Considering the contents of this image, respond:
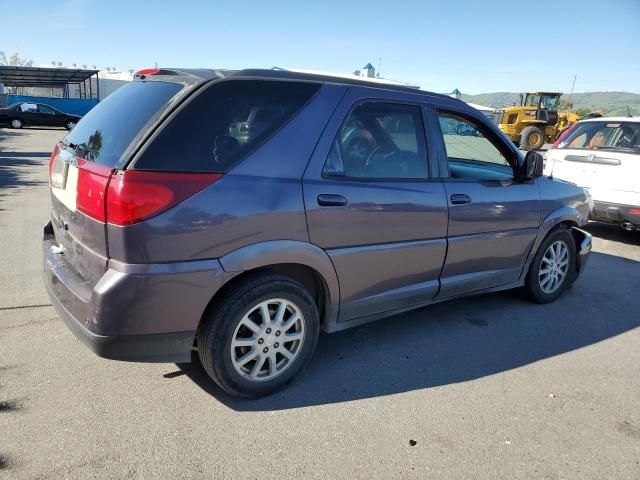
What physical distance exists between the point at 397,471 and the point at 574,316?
292 cm

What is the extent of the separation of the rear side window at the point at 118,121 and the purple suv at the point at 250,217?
0.01m

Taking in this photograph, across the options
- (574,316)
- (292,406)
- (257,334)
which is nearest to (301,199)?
(257,334)

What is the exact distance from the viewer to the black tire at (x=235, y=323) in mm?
2602

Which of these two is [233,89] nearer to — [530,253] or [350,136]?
[350,136]

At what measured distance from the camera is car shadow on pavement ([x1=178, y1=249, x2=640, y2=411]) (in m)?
3.05

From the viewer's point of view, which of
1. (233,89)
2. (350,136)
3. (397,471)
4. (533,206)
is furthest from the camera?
(533,206)

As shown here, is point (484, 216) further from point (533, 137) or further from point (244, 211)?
point (533, 137)

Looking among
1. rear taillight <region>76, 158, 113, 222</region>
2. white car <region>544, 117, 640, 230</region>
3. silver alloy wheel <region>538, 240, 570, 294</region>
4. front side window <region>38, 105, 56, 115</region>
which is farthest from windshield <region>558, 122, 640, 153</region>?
front side window <region>38, 105, 56, 115</region>

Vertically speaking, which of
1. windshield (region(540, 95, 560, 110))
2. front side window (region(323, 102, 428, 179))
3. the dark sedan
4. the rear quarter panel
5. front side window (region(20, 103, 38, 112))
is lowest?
the dark sedan

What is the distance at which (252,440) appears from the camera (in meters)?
2.52

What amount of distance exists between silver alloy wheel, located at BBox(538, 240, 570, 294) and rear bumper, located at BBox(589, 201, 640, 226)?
2613 millimetres

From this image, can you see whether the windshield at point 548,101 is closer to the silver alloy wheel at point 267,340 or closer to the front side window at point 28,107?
the front side window at point 28,107

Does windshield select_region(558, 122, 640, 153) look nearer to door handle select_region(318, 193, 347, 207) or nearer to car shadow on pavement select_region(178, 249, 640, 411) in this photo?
car shadow on pavement select_region(178, 249, 640, 411)

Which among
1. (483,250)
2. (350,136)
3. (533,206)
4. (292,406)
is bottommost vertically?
(292,406)
